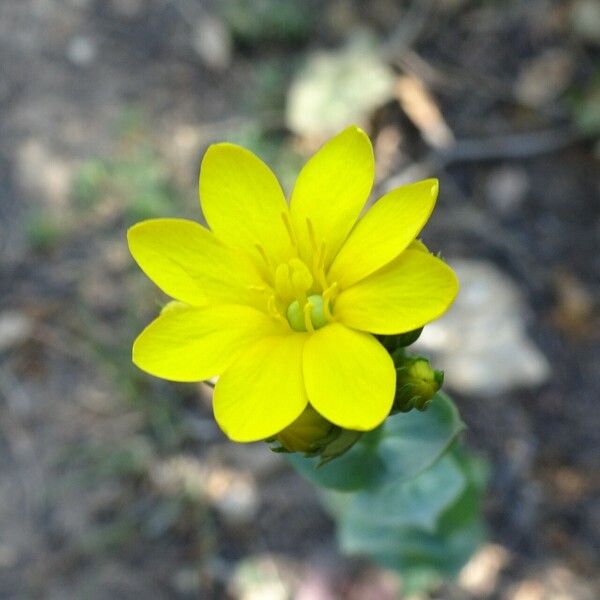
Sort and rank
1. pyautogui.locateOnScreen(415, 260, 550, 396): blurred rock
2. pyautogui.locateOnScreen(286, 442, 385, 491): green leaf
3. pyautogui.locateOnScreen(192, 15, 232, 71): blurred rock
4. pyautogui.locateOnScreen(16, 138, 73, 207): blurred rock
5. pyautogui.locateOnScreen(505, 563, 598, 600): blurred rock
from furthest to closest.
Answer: pyautogui.locateOnScreen(192, 15, 232, 71): blurred rock
pyautogui.locateOnScreen(16, 138, 73, 207): blurred rock
pyautogui.locateOnScreen(415, 260, 550, 396): blurred rock
pyautogui.locateOnScreen(505, 563, 598, 600): blurred rock
pyautogui.locateOnScreen(286, 442, 385, 491): green leaf

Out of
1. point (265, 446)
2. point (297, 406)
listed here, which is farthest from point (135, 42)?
point (297, 406)

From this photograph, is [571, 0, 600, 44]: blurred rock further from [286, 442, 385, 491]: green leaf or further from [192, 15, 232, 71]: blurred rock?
[286, 442, 385, 491]: green leaf

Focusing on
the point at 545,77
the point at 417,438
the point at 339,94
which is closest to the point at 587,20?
the point at 545,77

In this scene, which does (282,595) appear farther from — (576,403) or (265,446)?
(576,403)

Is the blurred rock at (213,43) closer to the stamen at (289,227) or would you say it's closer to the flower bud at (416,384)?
the stamen at (289,227)

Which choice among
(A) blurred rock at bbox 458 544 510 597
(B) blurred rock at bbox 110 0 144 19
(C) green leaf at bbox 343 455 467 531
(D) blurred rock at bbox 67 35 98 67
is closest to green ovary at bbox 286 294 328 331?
(C) green leaf at bbox 343 455 467 531

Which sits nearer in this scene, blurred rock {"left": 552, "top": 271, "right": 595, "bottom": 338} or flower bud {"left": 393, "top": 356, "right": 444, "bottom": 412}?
flower bud {"left": 393, "top": 356, "right": 444, "bottom": 412}

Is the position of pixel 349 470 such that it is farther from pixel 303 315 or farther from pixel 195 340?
pixel 195 340

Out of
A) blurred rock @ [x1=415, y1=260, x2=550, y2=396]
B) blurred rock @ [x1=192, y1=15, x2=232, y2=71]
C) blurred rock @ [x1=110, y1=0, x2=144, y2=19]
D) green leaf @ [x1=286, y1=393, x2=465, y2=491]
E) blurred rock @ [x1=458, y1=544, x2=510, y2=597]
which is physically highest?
green leaf @ [x1=286, y1=393, x2=465, y2=491]
